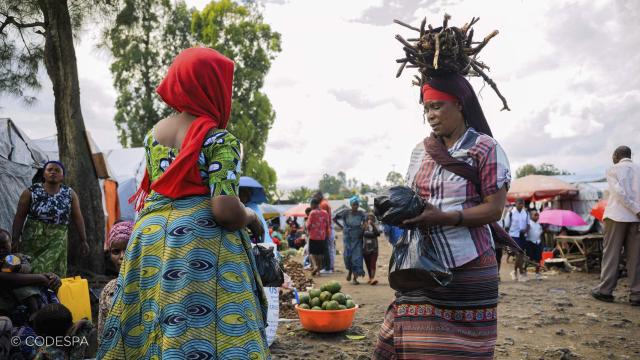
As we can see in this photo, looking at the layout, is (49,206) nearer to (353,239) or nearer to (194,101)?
(194,101)

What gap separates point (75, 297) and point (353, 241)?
6897mm

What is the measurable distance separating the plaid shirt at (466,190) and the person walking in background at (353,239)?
7944 mm

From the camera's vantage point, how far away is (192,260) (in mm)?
1575

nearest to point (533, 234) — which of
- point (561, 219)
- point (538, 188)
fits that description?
point (561, 219)

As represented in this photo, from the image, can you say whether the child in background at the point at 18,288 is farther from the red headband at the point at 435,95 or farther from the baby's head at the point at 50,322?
the red headband at the point at 435,95

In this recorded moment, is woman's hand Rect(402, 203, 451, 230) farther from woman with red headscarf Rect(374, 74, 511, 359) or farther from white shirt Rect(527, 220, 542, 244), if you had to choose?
white shirt Rect(527, 220, 542, 244)

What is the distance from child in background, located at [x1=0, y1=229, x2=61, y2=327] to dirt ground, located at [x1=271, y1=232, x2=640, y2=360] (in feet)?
7.08

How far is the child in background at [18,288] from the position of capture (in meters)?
3.27

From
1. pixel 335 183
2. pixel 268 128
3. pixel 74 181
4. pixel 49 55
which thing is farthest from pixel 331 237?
pixel 335 183

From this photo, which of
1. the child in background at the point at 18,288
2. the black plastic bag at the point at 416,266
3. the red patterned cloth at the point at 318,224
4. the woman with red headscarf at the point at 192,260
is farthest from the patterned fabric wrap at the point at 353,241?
the woman with red headscarf at the point at 192,260

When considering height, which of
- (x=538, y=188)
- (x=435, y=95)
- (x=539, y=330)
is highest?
(x=538, y=188)

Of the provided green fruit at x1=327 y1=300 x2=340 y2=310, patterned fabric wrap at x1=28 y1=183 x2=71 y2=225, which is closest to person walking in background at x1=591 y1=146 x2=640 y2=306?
green fruit at x1=327 y1=300 x2=340 y2=310

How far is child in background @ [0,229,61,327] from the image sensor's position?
10.7ft

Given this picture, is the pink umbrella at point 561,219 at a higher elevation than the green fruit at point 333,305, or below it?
higher
